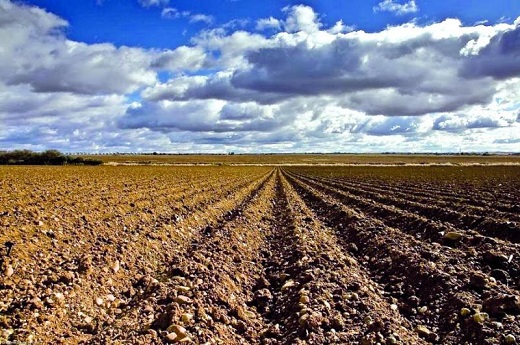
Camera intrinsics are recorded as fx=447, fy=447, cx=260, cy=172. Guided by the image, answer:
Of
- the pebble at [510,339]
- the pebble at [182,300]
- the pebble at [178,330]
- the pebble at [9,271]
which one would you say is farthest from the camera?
the pebble at [9,271]

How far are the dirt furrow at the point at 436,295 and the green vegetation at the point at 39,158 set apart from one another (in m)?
91.4

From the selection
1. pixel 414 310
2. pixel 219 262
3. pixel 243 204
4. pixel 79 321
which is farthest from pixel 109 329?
pixel 243 204

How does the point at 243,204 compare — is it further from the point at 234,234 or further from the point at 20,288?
the point at 20,288

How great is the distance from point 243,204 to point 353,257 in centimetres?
1102

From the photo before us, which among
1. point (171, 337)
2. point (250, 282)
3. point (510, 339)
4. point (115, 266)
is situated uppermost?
point (115, 266)

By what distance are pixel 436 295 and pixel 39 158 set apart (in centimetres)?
10477

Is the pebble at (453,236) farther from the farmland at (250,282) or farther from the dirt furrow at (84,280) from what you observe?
the dirt furrow at (84,280)

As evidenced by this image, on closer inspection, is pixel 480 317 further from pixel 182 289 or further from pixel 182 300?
pixel 182 289

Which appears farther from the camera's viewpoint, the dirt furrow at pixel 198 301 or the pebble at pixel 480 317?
the pebble at pixel 480 317

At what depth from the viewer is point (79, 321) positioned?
614 cm

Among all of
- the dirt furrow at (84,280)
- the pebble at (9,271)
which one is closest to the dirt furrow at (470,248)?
the dirt furrow at (84,280)

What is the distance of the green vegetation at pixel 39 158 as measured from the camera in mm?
96312

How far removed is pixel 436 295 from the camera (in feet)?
23.9

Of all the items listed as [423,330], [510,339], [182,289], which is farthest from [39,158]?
[510,339]
